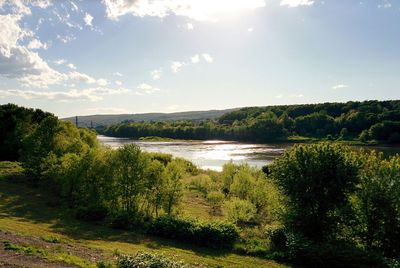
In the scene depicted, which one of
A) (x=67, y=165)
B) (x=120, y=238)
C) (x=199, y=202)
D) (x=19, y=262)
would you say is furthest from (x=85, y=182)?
(x=19, y=262)

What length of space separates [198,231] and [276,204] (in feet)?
32.6

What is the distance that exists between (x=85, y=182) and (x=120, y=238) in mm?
13881

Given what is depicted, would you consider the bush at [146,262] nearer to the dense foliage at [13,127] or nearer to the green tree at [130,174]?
the green tree at [130,174]

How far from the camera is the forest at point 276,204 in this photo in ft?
109

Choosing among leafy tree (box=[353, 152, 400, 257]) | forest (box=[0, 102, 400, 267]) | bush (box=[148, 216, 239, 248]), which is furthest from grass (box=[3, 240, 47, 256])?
leafy tree (box=[353, 152, 400, 257])

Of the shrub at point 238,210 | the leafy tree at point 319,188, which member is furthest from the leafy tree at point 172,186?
the leafy tree at point 319,188

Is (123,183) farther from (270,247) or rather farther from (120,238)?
(270,247)

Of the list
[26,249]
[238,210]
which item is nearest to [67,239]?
[26,249]

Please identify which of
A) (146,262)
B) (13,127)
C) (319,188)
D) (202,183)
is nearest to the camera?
(146,262)

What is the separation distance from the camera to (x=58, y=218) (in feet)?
137

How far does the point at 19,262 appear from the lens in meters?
21.4

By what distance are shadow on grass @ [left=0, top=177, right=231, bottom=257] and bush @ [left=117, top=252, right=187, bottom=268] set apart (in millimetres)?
10837

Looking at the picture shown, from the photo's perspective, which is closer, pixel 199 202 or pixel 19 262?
pixel 19 262

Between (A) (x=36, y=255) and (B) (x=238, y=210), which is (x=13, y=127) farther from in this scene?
(A) (x=36, y=255)
